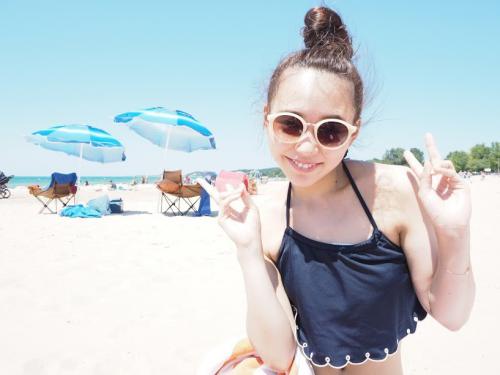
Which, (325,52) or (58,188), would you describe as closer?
(325,52)

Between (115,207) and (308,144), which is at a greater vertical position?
(308,144)

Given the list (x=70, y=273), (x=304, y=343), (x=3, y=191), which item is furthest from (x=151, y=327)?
(x=3, y=191)

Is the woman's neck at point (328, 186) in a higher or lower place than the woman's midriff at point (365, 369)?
higher

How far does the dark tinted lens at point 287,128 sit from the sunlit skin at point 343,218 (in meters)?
0.03

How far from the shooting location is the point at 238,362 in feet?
4.19

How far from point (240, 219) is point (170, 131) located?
1085cm

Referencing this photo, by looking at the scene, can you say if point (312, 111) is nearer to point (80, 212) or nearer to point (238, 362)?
point (238, 362)

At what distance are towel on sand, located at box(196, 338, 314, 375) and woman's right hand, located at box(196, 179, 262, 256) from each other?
368 mm

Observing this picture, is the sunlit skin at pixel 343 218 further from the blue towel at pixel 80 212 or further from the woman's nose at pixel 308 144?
the blue towel at pixel 80 212

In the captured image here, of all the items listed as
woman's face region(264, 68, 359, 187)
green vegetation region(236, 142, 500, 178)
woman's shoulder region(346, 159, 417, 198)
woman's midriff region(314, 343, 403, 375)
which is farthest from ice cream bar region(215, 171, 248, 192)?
green vegetation region(236, 142, 500, 178)

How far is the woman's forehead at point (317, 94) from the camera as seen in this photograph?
1.15 m

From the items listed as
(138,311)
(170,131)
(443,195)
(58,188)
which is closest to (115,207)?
(58,188)

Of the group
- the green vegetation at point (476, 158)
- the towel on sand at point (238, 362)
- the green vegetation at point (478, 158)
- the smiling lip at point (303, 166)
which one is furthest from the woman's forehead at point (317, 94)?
the green vegetation at point (478, 158)

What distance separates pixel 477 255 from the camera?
5258 millimetres
